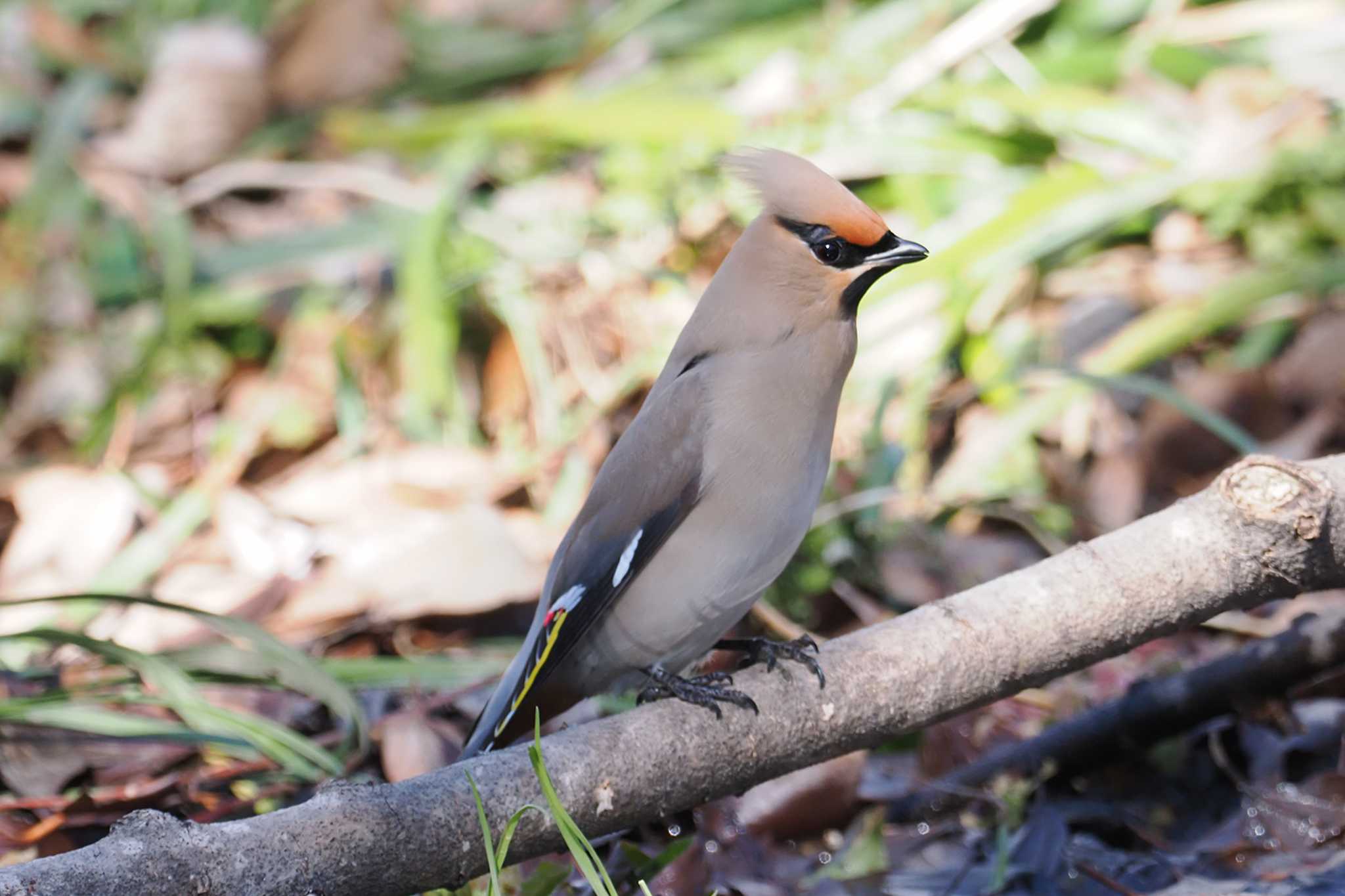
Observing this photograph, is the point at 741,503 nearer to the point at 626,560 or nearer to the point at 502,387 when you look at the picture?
the point at 626,560

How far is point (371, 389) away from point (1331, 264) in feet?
9.51

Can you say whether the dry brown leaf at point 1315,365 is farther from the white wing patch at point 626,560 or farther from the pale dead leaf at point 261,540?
the pale dead leaf at point 261,540

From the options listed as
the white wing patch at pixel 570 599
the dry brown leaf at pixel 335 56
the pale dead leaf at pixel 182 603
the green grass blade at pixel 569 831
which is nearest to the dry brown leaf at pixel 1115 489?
the white wing patch at pixel 570 599

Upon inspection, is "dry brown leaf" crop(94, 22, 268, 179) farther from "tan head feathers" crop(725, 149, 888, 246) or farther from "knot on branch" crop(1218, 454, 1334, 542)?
"knot on branch" crop(1218, 454, 1334, 542)

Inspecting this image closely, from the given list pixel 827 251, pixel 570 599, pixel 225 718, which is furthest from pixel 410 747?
pixel 827 251

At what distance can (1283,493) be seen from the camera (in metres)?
1.97

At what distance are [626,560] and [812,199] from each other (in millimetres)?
650

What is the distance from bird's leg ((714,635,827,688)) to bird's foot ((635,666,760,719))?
0.07 metres

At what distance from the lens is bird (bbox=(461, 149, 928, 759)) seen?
7.75 feet

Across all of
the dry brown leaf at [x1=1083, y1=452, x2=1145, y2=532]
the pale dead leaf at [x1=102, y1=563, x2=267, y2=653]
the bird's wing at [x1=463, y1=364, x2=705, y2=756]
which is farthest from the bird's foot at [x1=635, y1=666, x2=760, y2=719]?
the dry brown leaf at [x1=1083, y1=452, x2=1145, y2=532]

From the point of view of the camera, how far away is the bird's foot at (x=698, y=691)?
211 cm

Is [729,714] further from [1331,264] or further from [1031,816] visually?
[1331,264]

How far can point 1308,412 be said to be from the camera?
13.2ft

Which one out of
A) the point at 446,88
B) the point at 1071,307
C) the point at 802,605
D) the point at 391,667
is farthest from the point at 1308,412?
the point at 446,88
